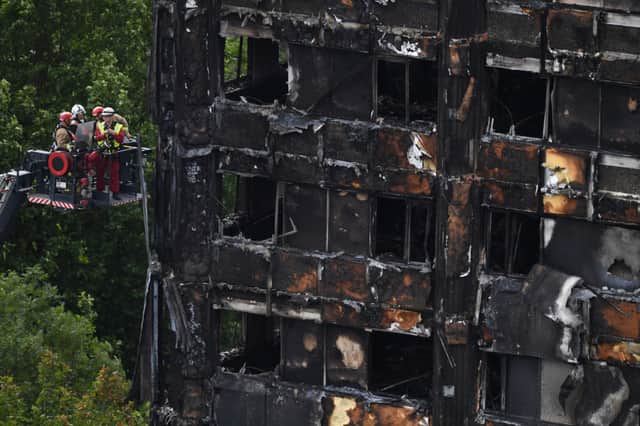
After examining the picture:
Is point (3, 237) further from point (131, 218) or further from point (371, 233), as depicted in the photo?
point (131, 218)

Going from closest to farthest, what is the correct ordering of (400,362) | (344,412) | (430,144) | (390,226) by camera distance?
(430,144)
(344,412)
(390,226)
(400,362)

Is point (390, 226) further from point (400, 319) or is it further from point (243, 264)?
point (243, 264)

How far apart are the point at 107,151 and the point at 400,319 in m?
7.21

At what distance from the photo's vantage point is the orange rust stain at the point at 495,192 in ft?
115

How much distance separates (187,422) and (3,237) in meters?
6.03

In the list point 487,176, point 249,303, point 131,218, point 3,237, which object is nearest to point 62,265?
point 131,218

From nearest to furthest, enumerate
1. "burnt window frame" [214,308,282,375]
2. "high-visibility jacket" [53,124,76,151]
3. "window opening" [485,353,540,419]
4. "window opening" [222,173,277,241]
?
"window opening" [485,353,540,419] → "high-visibility jacket" [53,124,76,151] → "burnt window frame" [214,308,282,375] → "window opening" [222,173,277,241]

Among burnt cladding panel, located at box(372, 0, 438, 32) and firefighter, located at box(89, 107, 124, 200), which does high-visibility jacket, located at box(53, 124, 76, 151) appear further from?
burnt cladding panel, located at box(372, 0, 438, 32)

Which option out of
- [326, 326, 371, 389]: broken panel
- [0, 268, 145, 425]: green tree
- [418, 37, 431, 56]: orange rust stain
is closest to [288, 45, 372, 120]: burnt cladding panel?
[418, 37, 431, 56]: orange rust stain

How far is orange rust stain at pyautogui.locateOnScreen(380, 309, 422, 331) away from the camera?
36.2 m

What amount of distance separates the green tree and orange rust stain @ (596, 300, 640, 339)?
52.2 ft

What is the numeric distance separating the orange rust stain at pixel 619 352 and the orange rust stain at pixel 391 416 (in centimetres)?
415

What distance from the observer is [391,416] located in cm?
3697

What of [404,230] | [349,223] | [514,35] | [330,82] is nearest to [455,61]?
[514,35]
